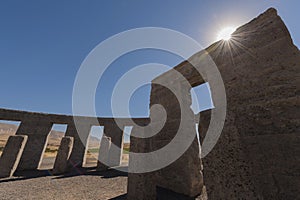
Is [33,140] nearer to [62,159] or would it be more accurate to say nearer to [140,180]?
[62,159]

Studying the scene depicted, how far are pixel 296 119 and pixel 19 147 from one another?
11.2m

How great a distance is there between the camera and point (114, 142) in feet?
39.4

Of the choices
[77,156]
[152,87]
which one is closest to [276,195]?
[152,87]

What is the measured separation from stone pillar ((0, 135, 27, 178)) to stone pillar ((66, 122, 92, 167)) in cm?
385

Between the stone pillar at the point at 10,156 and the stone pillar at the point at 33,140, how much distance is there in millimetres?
2678

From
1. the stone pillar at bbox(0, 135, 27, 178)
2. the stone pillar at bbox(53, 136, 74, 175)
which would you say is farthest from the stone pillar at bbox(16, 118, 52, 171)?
the stone pillar at bbox(53, 136, 74, 175)

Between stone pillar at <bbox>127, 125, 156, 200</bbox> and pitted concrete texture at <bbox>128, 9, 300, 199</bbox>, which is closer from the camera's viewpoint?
pitted concrete texture at <bbox>128, 9, 300, 199</bbox>

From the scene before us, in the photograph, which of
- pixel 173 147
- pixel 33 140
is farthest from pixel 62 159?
pixel 173 147

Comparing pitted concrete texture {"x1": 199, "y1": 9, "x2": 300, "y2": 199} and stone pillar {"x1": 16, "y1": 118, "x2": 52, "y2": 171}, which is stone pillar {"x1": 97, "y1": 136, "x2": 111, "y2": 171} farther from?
pitted concrete texture {"x1": 199, "y1": 9, "x2": 300, "y2": 199}

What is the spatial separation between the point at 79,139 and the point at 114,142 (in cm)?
284

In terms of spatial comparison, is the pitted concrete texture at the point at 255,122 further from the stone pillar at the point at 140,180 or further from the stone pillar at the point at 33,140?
the stone pillar at the point at 33,140

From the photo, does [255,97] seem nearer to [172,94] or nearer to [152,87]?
[172,94]

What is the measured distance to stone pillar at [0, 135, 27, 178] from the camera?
7.39 m

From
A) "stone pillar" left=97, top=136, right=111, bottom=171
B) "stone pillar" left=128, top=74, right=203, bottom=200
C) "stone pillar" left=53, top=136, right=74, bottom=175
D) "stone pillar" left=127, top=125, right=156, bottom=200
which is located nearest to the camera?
"stone pillar" left=127, top=125, right=156, bottom=200
